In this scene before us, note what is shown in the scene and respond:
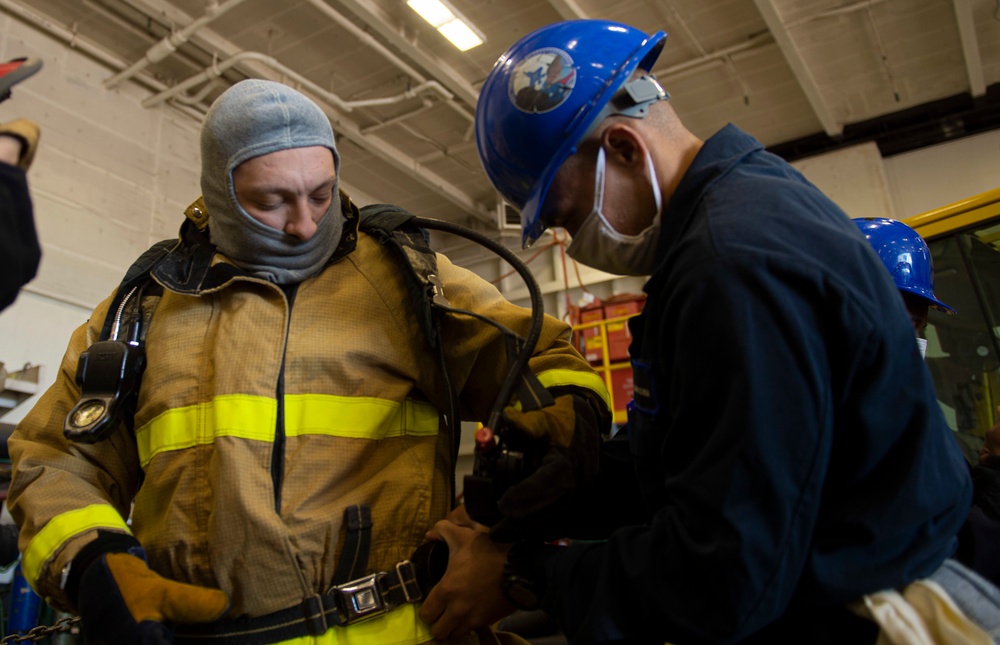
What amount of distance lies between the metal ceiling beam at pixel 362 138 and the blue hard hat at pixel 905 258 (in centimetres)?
454

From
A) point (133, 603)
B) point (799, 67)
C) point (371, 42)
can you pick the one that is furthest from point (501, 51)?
point (133, 603)

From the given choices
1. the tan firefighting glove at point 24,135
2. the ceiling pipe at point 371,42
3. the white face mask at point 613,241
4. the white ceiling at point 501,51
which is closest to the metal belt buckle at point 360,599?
the white face mask at point 613,241

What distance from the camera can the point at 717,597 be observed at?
0.93m

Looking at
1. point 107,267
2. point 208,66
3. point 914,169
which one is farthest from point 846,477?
point 914,169

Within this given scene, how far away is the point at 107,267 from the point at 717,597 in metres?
5.33

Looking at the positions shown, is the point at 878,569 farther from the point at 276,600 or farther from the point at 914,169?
the point at 914,169

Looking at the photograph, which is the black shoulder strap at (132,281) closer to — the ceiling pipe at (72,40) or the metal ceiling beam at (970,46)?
the ceiling pipe at (72,40)

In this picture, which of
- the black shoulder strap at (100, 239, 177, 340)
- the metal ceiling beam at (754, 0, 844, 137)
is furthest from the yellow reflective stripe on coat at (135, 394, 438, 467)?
the metal ceiling beam at (754, 0, 844, 137)

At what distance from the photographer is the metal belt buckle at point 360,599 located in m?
1.37

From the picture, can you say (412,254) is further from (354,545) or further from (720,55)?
(720,55)

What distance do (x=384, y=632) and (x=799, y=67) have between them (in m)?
5.56

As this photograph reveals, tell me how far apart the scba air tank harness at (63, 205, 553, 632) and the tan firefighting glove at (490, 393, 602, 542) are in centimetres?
4

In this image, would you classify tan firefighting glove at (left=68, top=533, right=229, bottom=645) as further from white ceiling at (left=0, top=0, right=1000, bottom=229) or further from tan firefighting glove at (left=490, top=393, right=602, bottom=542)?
white ceiling at (left=0, top=0, right=1000, bottom=229)

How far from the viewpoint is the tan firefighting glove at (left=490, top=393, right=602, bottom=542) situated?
3.95ft
